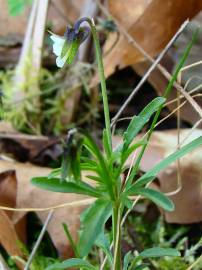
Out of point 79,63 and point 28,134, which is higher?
point 79,63

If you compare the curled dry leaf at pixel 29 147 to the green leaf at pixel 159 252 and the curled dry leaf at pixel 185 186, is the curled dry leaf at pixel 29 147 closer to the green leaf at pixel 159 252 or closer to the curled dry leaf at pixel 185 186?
the curled dry leaf at pixel 185 186

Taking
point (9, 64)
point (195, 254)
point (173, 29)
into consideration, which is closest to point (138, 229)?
point (195, 254)

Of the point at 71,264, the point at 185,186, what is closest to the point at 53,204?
the point at 185,186

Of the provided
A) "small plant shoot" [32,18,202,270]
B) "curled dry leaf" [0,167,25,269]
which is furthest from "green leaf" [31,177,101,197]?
"curled dry leaf" [0,167,25,269]

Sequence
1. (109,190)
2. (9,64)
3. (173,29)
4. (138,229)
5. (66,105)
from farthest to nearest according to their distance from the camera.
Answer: (9,64) → (66,105) → (173,29) → (138,229) → (109,190)

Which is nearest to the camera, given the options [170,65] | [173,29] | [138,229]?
[138,229]

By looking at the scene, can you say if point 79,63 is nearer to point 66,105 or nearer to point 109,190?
point 66,105
